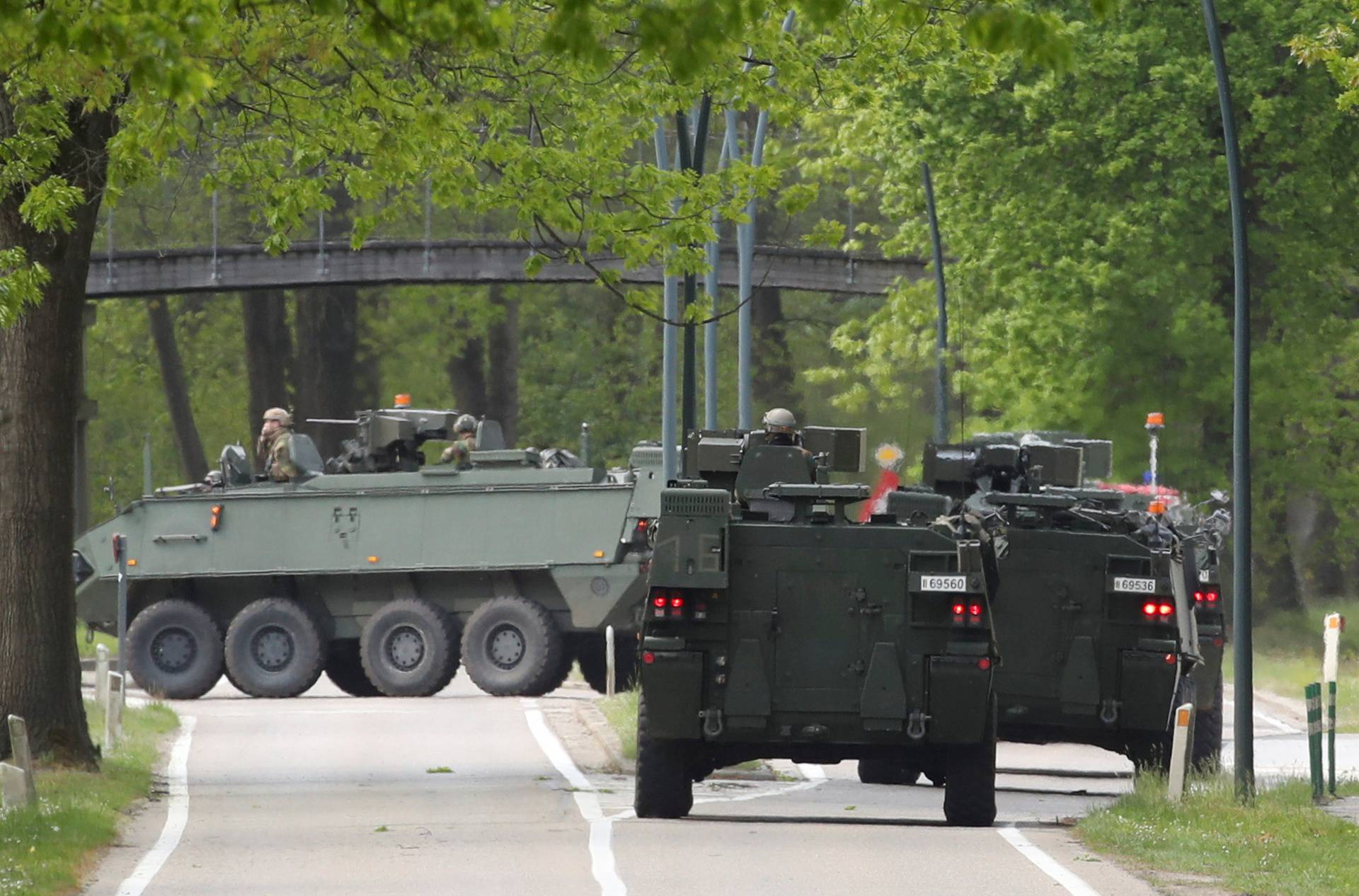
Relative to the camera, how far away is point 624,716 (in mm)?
24016

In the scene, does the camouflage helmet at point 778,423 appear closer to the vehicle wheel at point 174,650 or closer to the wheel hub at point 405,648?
the wheel hub at point 405,648

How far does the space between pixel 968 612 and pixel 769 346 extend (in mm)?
42291

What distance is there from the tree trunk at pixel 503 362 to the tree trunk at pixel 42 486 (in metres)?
40.0

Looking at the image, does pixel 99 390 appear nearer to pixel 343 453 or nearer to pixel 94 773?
pixel 343 453

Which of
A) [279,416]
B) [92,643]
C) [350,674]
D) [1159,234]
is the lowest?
[92,643]

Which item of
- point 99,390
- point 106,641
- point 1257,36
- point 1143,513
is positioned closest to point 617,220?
point 1143,513

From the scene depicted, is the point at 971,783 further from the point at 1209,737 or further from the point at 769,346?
the point at 769,346

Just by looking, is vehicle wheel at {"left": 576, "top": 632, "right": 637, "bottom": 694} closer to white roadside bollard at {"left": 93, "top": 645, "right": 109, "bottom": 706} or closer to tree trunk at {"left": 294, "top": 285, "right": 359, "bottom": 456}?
white roadside bollard at {"left": 93, "top": 645, "right": 109, "bottom": 706}

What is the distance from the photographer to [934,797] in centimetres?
1917

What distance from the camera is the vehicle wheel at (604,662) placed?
30344 millimetres

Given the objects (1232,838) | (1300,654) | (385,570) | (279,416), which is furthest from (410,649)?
(1232,838)

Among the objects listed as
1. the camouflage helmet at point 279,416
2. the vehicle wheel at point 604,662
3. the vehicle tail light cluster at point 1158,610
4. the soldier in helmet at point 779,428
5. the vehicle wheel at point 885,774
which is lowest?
the vehicle wheel at point 604,662

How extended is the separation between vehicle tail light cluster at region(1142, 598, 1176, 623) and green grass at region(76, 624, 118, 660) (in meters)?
20.4

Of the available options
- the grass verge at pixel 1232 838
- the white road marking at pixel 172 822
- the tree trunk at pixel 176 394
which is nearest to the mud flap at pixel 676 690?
the grass verge at pixel 1232 838
